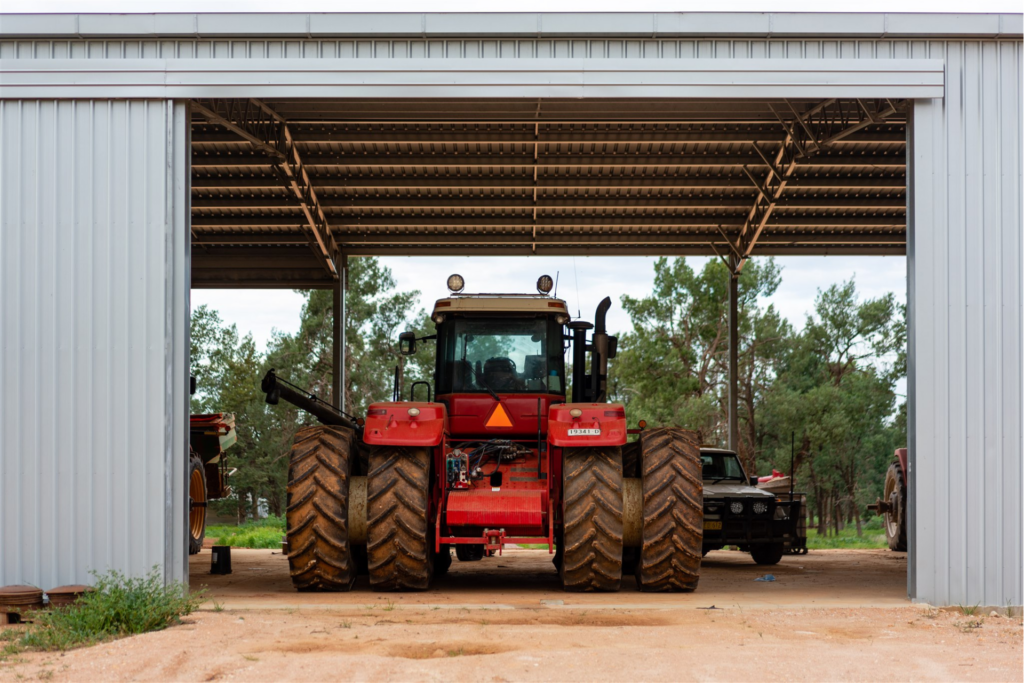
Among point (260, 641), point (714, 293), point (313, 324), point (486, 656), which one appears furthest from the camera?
point (313, 324)

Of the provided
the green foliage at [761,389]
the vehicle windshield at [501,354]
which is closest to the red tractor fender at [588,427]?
the vehicle windshield at [501,354]

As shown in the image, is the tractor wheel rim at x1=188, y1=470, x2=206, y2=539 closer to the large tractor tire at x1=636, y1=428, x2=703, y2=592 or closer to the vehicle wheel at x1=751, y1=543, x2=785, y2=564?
the large tractor tire at x1=636, y1=428, x2=703, y2=592

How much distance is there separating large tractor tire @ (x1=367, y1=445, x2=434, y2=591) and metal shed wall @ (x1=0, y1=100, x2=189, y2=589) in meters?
1.79

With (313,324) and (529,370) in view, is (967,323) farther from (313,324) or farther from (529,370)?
(313,324)

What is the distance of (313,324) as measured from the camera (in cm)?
4066

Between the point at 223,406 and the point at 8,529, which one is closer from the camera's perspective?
the point at 8,529

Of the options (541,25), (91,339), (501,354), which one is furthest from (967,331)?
(91,339)

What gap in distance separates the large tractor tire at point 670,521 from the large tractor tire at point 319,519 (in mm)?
2928

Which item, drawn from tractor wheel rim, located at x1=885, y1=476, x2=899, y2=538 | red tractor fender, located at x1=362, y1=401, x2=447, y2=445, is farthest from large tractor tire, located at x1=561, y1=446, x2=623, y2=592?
tractor wheel rim, located at x1=885, y1=476, x2=899, y2=538

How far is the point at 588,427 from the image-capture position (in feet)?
34.1

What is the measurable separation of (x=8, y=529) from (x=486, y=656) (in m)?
5.10

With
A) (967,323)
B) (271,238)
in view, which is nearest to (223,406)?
(271,238)

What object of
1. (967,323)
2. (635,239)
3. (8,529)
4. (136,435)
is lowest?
(8,529)

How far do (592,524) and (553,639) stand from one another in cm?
250
